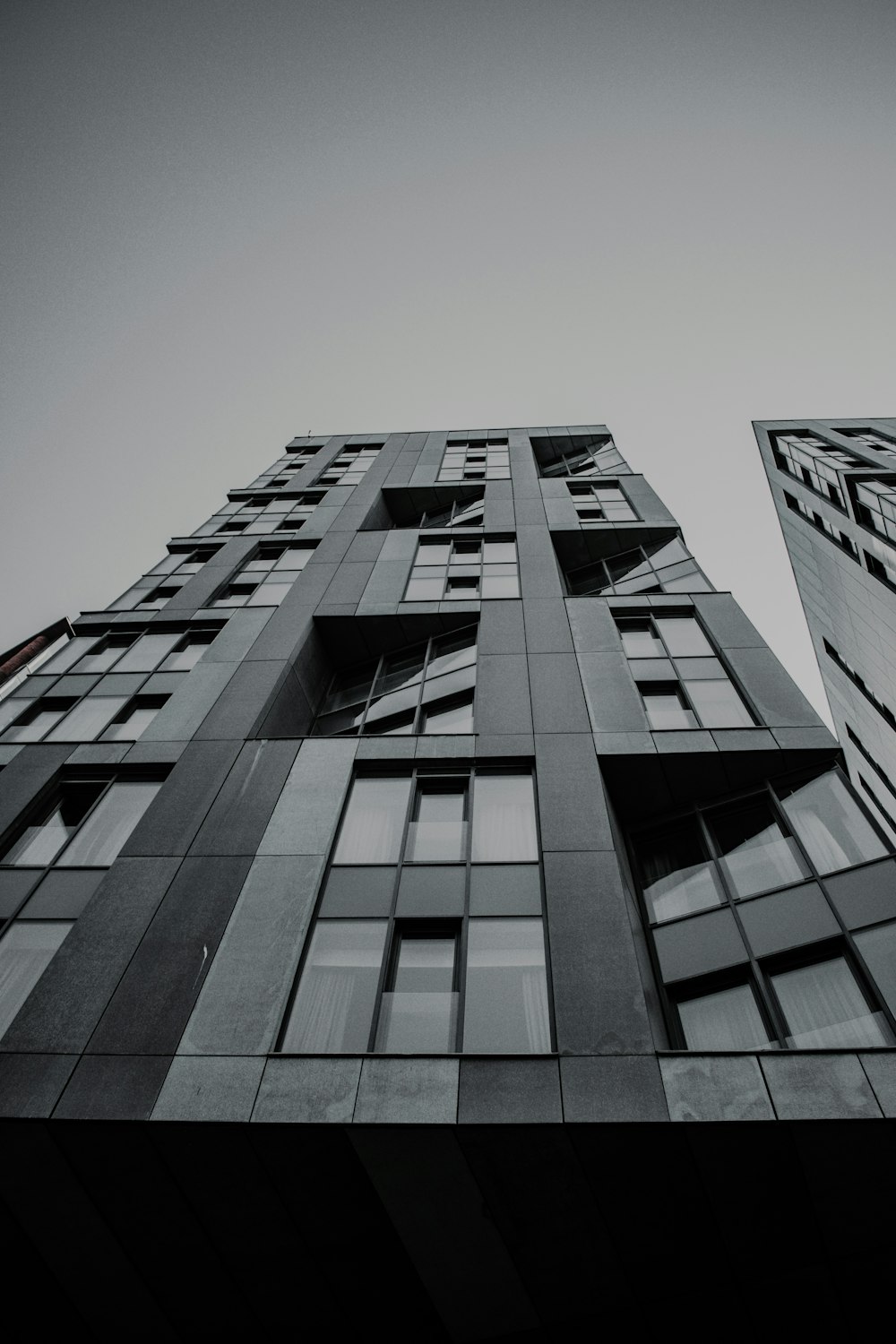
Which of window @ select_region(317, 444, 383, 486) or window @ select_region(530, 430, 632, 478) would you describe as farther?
window @ select_region(530, 430, 632, 478)

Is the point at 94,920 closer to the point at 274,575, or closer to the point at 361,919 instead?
the point at 361,919

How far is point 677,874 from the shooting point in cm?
1452

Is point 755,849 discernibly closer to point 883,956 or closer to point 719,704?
point 883,956

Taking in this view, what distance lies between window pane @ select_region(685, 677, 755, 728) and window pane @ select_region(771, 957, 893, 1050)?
5864 millimetres

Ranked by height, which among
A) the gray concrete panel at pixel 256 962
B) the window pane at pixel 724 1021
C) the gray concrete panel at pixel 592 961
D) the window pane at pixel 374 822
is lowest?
the window pane at pixel 724 1021

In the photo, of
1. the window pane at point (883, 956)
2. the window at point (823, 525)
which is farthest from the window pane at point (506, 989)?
the window at point (823, 525)

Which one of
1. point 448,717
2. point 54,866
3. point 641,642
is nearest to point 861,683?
point 641,642

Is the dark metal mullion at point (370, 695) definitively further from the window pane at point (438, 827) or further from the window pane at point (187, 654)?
the window pane at point (187, 654)

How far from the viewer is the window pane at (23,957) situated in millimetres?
11844

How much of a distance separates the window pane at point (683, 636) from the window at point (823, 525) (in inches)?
878

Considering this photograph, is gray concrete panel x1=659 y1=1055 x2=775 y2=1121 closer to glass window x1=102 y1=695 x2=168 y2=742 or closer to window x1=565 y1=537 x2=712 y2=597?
glass window x1=102 y1=695 x2=168 y2=742

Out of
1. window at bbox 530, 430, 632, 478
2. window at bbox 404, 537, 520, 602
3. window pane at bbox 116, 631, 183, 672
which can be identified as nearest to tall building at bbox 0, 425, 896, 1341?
window pane at bbox 116, 631, 183, 672

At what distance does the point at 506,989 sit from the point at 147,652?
1630cm

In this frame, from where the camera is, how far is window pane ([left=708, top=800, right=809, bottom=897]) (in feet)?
44.0
